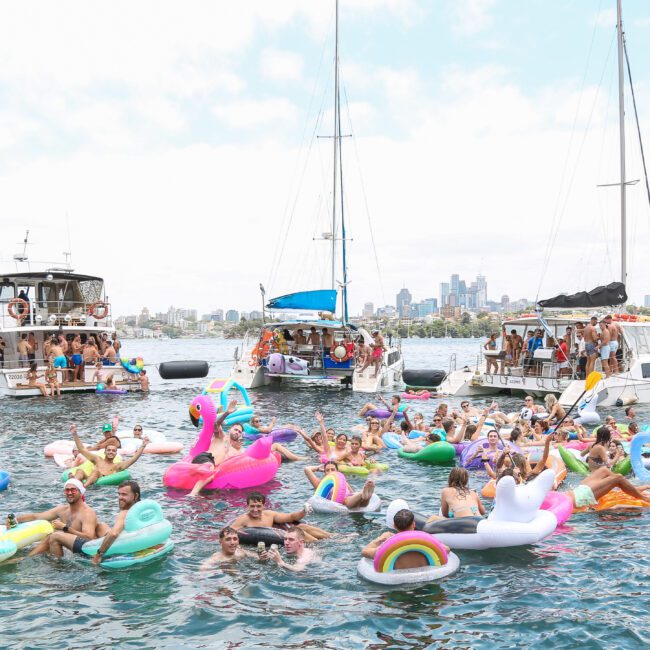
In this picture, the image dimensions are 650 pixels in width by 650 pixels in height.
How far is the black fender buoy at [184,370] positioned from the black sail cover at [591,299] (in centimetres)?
1692

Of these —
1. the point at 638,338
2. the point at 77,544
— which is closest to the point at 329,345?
the point at 638,338

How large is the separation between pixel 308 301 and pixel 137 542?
79.6 feet

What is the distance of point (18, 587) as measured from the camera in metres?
8.49

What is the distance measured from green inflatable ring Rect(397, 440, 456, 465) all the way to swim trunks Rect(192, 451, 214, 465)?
16.4 ft

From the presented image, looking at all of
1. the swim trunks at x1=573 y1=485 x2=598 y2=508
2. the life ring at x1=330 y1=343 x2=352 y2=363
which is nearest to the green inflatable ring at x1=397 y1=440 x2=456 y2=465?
the swim trunks at x1=573 y1=485 x2=598 y2=508

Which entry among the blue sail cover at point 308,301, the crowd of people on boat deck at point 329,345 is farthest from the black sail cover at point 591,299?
the blue sail cover at point 308,301

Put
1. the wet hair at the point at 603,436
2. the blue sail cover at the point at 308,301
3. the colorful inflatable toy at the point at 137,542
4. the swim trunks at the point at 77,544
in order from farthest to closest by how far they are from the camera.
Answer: the blue sail cover at the point at 308,301, the wet hair at the point at 603,436, the swim trunks at the point at 77,544, the colorful inflatable toy at the point at 137,542

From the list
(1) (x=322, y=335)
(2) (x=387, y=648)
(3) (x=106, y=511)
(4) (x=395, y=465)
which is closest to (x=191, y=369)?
(1) (x=322, y=335)

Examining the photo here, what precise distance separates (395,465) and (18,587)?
8.96m

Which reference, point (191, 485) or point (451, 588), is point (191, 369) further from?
point (451, 588)

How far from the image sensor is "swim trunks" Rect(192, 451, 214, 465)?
44.3 feet

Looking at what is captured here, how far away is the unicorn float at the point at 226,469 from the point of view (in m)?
13.2

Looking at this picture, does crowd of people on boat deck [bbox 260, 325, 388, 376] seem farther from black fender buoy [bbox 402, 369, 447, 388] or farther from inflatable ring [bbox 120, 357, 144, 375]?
inflatable ring [bbox 120, 357, 144, 375]

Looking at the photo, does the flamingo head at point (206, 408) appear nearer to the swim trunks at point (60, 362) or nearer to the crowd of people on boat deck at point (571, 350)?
the crowd of people on boat deck at point (571, 350)
